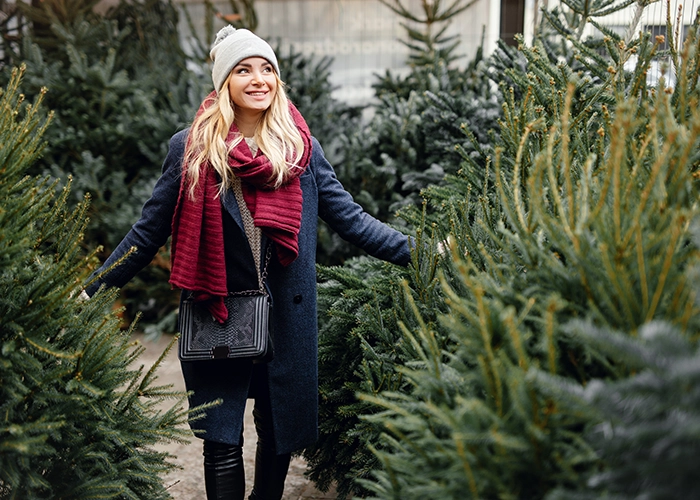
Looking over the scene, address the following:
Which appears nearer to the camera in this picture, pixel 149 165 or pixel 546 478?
pixel 546 478

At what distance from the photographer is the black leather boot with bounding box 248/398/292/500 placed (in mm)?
2955

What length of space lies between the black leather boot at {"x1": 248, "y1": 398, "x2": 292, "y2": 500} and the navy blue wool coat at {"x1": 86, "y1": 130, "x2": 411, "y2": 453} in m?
0.10

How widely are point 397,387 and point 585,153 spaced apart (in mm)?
1076

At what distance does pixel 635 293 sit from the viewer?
1.49 metres

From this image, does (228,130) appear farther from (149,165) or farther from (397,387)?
(149,165)

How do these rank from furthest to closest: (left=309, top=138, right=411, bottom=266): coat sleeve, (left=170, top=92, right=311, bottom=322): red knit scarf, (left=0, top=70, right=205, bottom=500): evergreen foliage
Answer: (left=309, top=138, right=411, bottom=266): coat sleeve → (left=170, top=92, right=311, bottom=322): red knit scarf → (left=0, top=70, right=205, bottom=500): evergreen foliage

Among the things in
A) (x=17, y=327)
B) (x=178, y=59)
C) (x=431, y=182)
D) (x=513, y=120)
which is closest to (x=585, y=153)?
(x=513, y=120)

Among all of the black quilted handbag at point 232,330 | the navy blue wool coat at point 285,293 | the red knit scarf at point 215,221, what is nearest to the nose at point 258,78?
the red knit scarf at point 215,221

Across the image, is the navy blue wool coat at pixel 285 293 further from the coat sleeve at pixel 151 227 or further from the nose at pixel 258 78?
the nose at pixel 258 78

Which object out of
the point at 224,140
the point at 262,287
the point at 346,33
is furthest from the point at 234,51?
the point at 346,33

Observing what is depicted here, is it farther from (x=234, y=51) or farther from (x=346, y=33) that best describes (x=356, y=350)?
(x=346, y=33)

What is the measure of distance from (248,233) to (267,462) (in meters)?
1.03

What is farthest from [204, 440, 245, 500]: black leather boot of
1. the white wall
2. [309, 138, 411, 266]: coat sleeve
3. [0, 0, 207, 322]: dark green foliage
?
the white wall

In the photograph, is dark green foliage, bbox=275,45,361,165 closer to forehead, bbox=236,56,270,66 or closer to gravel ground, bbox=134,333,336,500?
gravel ground, bbox=134,333,336,500
